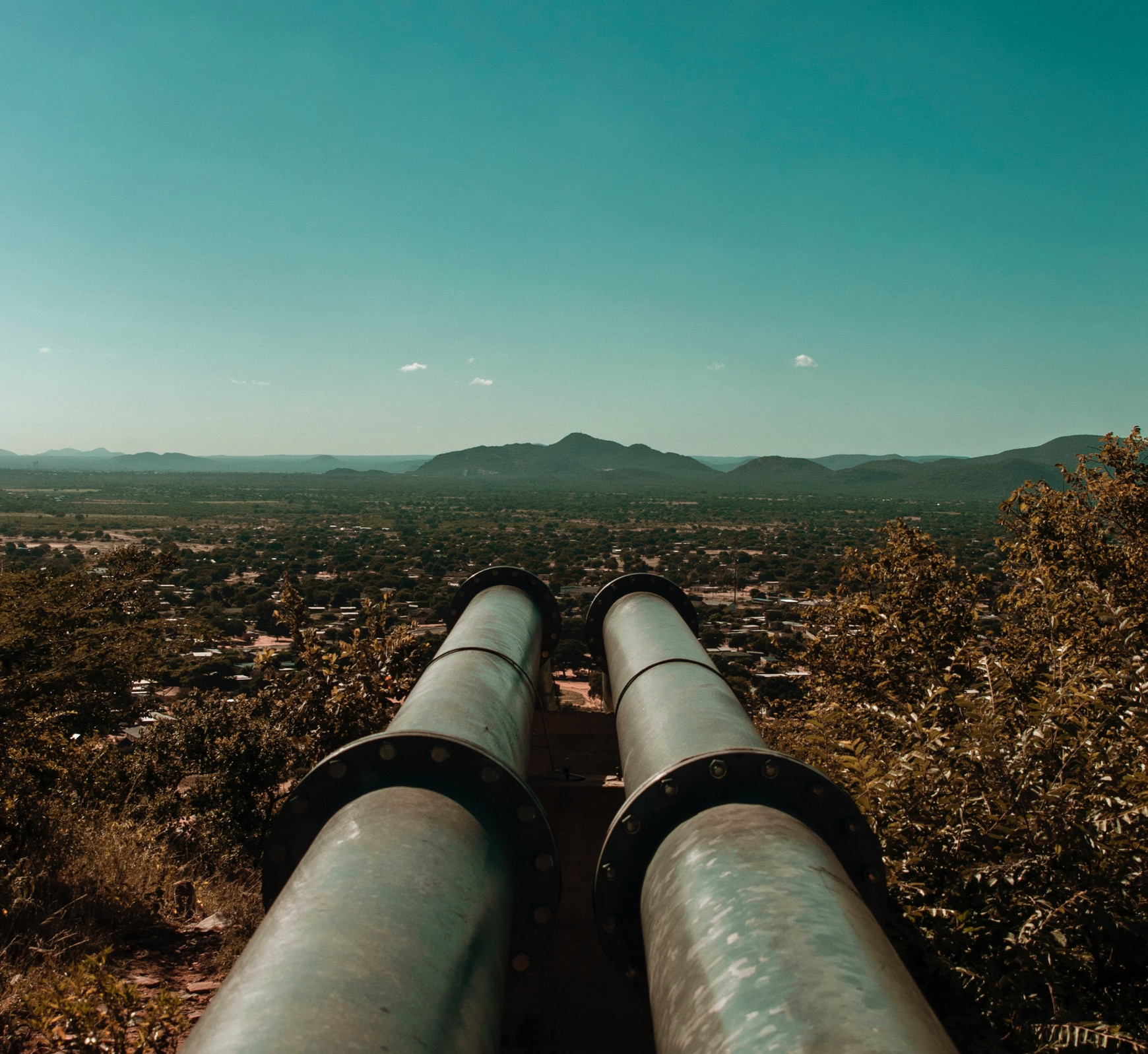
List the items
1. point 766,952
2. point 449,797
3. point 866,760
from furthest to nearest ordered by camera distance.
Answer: point 866,760 → point 449,797 → point 766,952

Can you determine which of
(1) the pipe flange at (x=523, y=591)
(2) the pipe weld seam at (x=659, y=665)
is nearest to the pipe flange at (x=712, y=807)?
(2) the pipe weld seam at (x=659, y=665)

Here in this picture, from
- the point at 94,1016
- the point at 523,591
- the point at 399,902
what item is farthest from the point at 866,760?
the point at 94,1016

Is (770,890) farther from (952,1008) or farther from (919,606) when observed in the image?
(919,606)

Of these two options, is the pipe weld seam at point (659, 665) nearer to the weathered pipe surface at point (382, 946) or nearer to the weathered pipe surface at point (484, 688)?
the weathered pipe surface at point (484, 688)

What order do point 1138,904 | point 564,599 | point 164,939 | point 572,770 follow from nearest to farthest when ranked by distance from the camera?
point 1138,904 → point 164,939 → point 572,770 → point 564,599

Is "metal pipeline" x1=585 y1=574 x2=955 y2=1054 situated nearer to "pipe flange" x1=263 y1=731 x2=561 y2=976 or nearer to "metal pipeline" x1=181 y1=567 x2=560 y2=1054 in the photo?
"pipe flange" x1=263 y1=731 x2=561 y2=976

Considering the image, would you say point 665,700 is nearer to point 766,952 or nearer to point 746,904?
point 746,904

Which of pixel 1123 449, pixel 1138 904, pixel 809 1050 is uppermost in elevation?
pixel 1123 449

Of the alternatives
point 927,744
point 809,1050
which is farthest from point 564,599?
point 809,1050
